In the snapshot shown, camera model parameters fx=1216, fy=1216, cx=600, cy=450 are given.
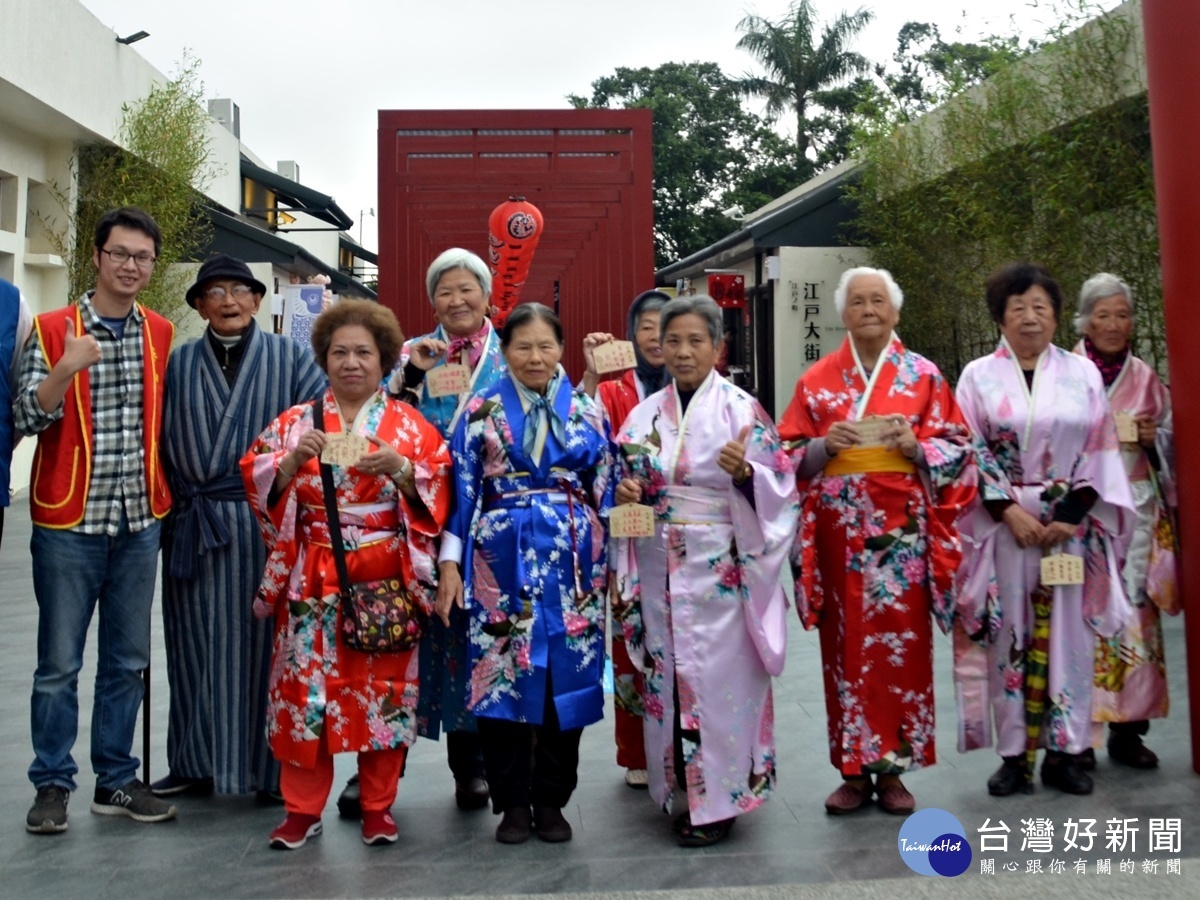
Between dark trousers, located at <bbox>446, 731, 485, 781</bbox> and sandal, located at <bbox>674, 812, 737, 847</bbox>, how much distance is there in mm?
759

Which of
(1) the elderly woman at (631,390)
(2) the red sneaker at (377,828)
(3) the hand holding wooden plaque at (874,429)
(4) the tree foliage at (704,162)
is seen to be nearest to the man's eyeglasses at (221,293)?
(1) the elderly woman at (631,390)

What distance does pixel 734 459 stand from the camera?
11.5 ft

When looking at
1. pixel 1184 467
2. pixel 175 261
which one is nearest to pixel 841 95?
pixel 175 261

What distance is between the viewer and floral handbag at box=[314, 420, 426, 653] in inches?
135

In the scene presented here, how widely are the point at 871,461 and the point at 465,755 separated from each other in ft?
5.30

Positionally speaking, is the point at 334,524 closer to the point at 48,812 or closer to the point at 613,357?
the point at 613,357

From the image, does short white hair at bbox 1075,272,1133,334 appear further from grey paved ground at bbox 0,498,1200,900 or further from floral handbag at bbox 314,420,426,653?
floral handbag at bbox 314,420,426,653

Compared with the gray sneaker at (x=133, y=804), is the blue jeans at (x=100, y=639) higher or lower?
higher

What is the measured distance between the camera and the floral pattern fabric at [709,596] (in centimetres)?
353

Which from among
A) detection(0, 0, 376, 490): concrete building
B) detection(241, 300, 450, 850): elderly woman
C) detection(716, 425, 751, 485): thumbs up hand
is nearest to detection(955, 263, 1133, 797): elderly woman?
detection(716, 425, 751, 485): thumbs up hand

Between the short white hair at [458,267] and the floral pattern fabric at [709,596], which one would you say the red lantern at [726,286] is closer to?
the short white hair at [458,267]

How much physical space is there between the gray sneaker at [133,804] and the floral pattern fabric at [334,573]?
0.56m

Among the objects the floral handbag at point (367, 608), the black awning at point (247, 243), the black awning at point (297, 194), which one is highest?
the black awning at point (297, 194)

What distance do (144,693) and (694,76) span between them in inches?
1332
